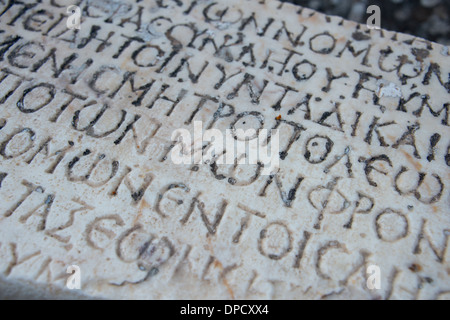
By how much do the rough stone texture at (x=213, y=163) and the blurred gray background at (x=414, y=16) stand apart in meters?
0.74

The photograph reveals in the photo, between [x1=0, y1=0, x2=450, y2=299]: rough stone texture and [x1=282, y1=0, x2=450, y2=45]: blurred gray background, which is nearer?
[x1=0, y1=0, x2=450, y2=299]: rough stone texture

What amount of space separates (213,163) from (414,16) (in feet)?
5.77

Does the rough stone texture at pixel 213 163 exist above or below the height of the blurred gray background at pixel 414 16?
below

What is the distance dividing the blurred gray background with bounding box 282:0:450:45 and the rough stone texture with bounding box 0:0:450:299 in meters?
0.74

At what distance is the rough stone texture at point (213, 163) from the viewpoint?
1.54m

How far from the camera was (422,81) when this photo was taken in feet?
6.39

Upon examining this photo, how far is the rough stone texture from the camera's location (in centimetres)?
154

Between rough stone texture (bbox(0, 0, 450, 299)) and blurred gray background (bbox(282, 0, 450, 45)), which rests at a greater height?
blurred gray background (bbox(282, 0, 450, 45))

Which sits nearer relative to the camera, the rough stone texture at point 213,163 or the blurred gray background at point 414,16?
the rough stone texture at point 213,163

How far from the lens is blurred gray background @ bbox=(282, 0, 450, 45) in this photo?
270cm

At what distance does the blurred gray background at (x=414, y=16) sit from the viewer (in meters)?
2.70

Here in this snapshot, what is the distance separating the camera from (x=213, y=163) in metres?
1.75
